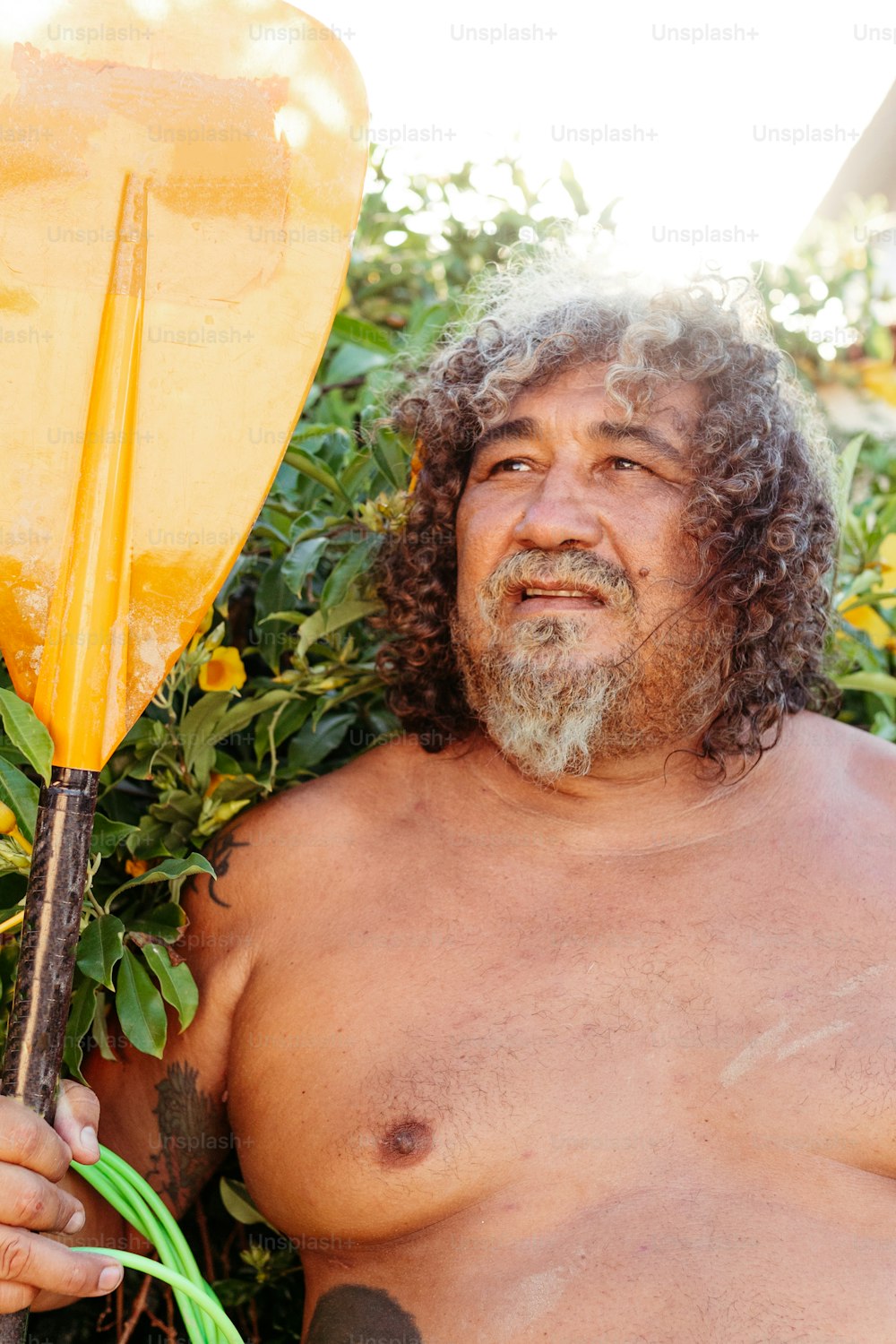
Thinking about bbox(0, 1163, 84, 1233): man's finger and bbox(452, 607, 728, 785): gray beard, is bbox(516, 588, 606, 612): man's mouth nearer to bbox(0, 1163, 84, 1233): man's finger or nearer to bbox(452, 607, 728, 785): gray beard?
bbox(452, 607, 728, 785): gray beard

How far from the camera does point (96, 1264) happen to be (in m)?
1.39

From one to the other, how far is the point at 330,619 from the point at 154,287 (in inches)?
24.0

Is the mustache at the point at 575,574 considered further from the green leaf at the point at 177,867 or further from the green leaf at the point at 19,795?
the green leaf at the point at 19,795

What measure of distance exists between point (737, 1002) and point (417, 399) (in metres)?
1.24

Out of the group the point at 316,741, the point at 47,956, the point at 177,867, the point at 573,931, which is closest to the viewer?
the point at 47,956

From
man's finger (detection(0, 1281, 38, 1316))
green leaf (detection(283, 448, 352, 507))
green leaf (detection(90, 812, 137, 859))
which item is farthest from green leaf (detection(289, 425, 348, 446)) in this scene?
man's finger (detection(0, 1281, 38, 1316))

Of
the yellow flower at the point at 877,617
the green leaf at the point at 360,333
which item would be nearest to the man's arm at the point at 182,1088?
the green leaf at the point at 360,333

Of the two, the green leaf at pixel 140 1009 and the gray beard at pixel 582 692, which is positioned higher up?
the gray beard at pixel 582 692

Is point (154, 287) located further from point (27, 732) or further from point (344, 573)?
point (27, 732)

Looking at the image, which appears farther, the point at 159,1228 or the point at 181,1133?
the point at 181,1133

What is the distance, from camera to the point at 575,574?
1.90 meters

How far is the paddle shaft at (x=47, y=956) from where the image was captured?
4.66ft

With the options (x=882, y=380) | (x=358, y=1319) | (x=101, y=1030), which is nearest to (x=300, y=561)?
(x=101, y=1030)

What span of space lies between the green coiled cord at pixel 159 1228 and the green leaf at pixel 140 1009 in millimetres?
149
